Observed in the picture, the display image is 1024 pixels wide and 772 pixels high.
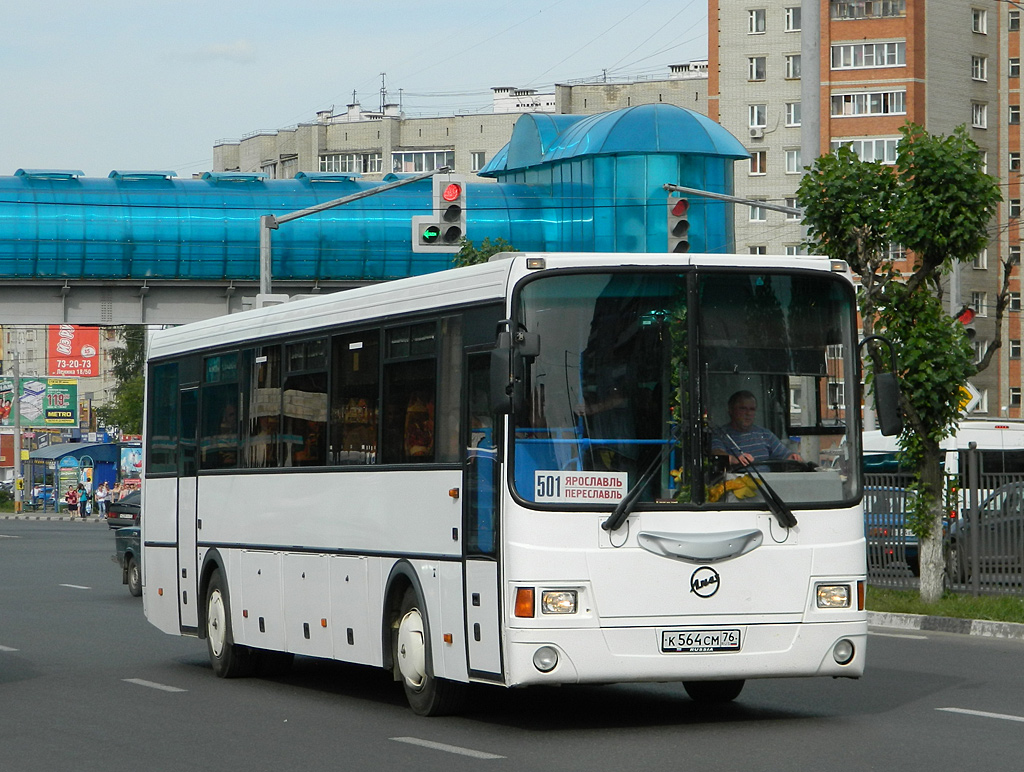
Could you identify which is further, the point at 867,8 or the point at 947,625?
the point at 867,8

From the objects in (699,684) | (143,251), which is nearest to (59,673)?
(699,684)

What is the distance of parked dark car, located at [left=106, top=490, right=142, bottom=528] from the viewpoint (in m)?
32.1

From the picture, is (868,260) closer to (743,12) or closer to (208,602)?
(208,602)

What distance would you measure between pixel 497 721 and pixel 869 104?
236ft

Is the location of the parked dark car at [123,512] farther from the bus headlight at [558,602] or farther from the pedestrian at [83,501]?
the pedestrian at [83,501]

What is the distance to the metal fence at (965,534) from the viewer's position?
21.2 m

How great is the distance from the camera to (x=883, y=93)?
79875 millimetres

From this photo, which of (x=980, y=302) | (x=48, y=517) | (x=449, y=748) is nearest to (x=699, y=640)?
(x=449, y=748)

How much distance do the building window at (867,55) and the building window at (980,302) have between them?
1047 cm

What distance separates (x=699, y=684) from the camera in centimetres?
1249

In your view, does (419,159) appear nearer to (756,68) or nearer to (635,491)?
(756,68)

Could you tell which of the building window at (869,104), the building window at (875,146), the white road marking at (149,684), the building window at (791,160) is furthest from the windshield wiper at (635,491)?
the building window at (791,160)

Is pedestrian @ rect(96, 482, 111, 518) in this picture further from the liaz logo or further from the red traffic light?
the liaz logo

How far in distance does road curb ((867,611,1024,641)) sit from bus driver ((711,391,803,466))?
27.5ft
